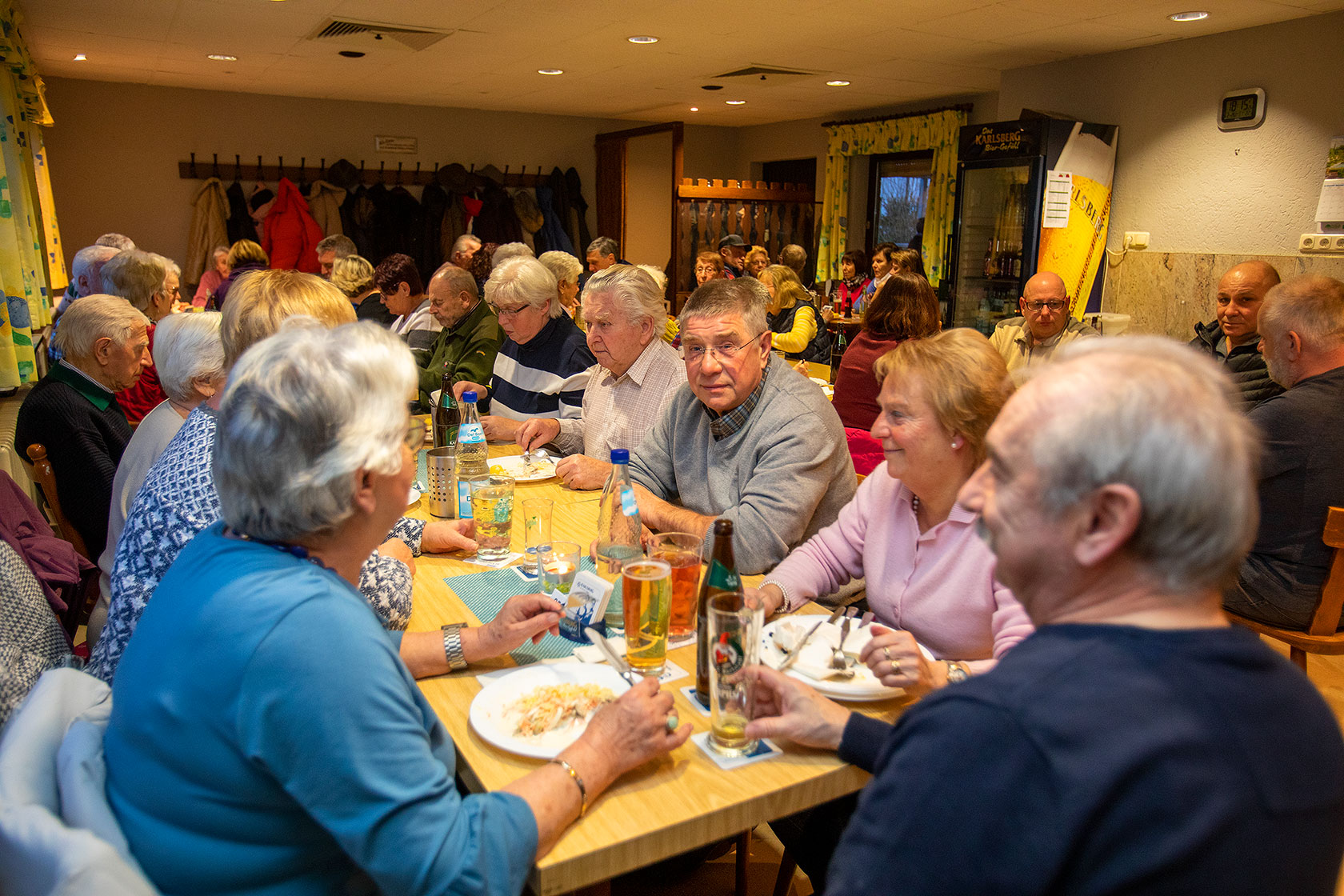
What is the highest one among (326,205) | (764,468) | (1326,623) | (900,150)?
(900,150)

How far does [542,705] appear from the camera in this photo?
4.43 ft

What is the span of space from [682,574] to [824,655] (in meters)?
0.29

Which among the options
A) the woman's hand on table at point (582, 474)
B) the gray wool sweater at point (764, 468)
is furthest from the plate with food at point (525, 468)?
the gray wool sweater at point (764, 468)

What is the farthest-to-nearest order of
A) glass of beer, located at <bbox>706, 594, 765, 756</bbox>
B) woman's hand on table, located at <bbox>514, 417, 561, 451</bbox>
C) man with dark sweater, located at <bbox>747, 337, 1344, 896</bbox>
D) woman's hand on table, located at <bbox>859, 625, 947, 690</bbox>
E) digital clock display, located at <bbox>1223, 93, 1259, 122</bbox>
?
digital clock display, located at <bbox>1223, 93, 1259, 122</bbox> < woman's hand on table, located at <bbox>514, 417, 561, 451</bbox> < woman's hand on table, located at <bbox>859, 625, 947, 690</bbox> < glass of beer, located at <bbox>706, 594, 765, 756</bbox> < man with dark sweater, located at <bbox>747, 337, 1344, 896</bbox>

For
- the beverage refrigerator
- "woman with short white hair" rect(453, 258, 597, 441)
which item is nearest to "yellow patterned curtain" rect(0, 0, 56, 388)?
"woman with short white hair" rect(453, 258, 597, 441)

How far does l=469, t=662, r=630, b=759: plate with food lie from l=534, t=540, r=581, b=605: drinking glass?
335 millimetres

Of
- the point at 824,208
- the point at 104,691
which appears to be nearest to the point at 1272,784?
the point at 104,691

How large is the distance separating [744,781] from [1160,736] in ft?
2.05

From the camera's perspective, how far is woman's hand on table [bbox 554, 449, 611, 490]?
2.69 m

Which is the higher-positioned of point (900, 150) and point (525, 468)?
point (900, 150)

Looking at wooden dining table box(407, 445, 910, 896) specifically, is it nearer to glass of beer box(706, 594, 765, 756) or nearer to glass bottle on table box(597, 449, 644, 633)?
glass of beer box(706, 594, 765, 756)

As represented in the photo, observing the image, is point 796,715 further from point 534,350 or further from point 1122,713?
point 534,350

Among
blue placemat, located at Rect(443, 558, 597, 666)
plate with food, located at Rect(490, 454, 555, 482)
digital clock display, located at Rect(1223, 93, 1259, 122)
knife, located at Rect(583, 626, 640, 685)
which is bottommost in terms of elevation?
blue placemat, located at Rect(443, 558, 597, 666)

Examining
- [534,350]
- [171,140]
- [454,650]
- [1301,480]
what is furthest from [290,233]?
[1301,480]
